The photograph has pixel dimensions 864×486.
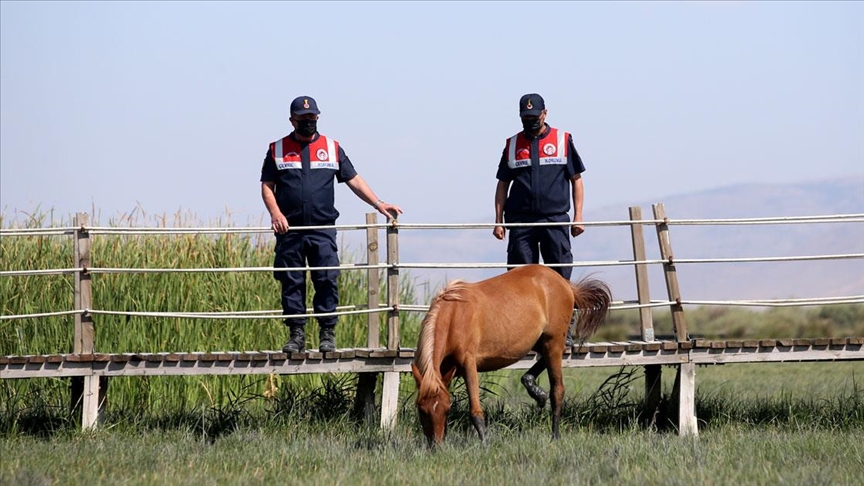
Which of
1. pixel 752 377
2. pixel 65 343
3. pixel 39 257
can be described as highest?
pixel 39 257

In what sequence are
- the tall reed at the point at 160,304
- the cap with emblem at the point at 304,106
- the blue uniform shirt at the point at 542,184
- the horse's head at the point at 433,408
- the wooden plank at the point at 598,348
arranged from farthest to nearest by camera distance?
1. the tall reed at the point at 160,304
2. the wooden plank at the point at 598,348
3. the blue uniform shirt at the point at 542,184
4. the cap with emblem at the point at 304,106
5. the horse's head at the point at 433,408

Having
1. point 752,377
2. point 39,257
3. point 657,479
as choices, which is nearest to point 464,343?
point 657,479

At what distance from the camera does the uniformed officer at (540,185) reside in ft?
29.3

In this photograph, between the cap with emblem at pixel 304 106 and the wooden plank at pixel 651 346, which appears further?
the wooden plank at pixel 651 346

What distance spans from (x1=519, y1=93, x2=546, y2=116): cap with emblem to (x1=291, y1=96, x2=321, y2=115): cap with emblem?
162 centimetres

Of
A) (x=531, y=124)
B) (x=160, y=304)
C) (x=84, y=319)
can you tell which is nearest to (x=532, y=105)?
(x=531, y=124)

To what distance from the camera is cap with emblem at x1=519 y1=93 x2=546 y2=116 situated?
884cm

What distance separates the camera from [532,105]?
884 centimetres

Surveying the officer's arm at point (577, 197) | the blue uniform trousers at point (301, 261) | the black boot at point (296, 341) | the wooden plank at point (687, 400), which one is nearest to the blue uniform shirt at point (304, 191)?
the blue uniform trousers at point (301, 261)

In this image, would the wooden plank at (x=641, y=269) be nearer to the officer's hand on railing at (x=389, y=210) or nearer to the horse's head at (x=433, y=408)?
the officer's hand on railing at (x=389, y=210)

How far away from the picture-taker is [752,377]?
18.1 meters

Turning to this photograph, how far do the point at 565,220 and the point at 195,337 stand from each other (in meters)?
4.79

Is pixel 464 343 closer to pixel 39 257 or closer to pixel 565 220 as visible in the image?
pixel 565 220

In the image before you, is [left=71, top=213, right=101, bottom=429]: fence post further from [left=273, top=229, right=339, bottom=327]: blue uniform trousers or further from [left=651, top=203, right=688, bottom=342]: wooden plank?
[left=651, top=203, right=688, bottom=342]: wooden plank
